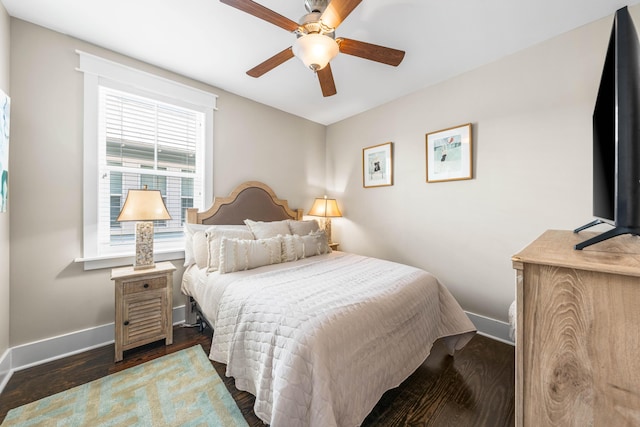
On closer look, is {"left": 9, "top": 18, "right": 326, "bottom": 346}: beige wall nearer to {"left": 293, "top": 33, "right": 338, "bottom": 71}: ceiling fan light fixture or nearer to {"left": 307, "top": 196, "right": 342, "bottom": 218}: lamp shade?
{"left": 293, "top": 33, "right": 338, "bottom": 71}: ceiling fan light fixture

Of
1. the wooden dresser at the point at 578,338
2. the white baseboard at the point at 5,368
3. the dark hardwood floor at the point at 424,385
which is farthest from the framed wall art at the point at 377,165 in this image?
the white baseboard at the point at 5,368

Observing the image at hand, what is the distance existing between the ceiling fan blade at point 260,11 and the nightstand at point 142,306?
6.56 ft

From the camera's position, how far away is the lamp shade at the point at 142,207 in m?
1.95

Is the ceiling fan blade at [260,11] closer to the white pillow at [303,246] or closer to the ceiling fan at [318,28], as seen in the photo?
the ceiling fan at [318,28]

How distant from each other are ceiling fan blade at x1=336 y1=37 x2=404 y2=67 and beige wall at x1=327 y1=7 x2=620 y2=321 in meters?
1.25

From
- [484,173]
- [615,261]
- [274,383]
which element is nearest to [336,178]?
[484,173]

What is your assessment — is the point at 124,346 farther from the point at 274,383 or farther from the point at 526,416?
the point at 526,416

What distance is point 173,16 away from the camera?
1.79m

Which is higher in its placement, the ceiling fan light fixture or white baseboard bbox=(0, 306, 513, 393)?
the ceiling fan light fixture

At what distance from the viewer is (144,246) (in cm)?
213

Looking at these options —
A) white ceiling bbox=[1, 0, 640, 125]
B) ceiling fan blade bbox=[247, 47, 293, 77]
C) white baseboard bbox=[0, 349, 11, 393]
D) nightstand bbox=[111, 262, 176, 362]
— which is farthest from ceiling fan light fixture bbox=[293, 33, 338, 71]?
white baseboard bbox=[0, 349, 11, 393]

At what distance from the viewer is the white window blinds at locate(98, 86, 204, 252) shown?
2.20 meters

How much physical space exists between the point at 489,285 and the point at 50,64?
4222 mm

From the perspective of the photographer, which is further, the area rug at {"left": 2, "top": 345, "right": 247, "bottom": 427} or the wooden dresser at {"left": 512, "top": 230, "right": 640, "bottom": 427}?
the area rug at {"left": 2, "top": 345, "right": 247, "bottom": 427}
